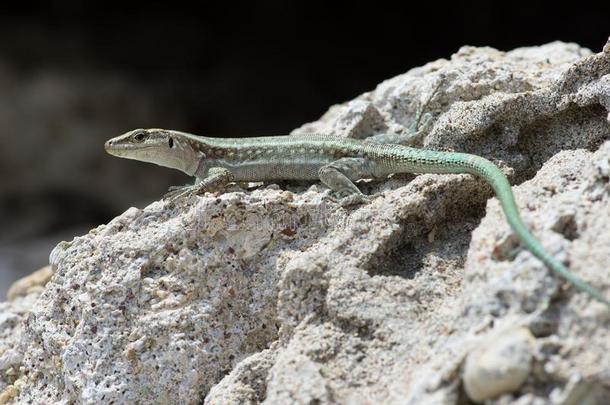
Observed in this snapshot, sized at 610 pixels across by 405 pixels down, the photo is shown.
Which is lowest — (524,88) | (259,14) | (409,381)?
(409,381)

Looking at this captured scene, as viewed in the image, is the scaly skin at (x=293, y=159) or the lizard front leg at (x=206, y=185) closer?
the scaly skin at (x=293, y=159)

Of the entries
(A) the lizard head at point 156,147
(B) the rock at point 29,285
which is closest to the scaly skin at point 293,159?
(A) the lizard head at point 156,147

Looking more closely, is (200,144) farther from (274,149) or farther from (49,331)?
(49,331)

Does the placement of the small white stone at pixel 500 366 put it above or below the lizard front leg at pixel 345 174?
below

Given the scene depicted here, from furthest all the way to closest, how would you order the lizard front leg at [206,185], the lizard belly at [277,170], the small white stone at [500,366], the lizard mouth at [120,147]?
the lizard mouth at [120,147], the lizard belly at [277,170], the lizard front leg at [206,185], the small white stone at [500,366]

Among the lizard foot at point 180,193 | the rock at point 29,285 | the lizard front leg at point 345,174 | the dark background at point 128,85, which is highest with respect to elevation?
the dark background at point 128,85

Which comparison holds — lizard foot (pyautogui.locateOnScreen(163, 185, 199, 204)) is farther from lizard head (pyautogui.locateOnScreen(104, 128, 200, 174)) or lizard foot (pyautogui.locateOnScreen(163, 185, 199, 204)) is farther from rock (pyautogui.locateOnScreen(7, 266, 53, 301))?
rock (pyautogui.locateOnScreen(7, 266, 53, 301))

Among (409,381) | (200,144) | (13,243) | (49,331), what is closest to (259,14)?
(13,243)

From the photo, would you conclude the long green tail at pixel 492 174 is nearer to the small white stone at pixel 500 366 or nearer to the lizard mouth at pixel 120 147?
the small white stone at pixel 500 366

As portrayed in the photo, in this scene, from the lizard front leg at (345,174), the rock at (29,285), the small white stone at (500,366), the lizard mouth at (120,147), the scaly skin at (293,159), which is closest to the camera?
the small white stone at (500,366)
